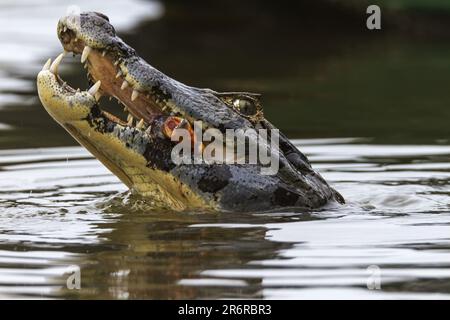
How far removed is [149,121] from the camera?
7871 millimetres

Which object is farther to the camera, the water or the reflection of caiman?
the reflection of caiman

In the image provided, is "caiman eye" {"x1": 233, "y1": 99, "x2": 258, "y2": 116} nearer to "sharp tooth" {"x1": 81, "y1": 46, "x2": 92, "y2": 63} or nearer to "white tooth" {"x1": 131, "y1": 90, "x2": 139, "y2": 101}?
"white tooth" {"x1": 131, "y1": 90, "x2": 139, "y2": 101}

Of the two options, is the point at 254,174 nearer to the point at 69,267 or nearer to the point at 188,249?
the point at 188,249

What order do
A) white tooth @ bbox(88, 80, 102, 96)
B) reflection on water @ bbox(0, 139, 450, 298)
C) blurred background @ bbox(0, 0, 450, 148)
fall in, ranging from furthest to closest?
blurred background @ bbox(0, 0, 450, 148) < white tooth @ bbox(88, 80, 102, 96) < reflection on water @ bbox(0, 139, 450, 298)

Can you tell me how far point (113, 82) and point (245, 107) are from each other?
2.67 feet

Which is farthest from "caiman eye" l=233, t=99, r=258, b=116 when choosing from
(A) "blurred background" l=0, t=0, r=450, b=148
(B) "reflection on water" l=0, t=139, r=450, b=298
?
(A) "blurred background" l=0, t=0, r=450, b=148

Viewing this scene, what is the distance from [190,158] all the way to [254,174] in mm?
400

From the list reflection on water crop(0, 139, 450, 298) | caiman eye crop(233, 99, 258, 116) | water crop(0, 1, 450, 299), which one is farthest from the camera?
caiman eye crop(233, 99, 258, 116)

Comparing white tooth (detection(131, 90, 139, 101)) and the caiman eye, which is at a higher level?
white tooth (detection(131, 90, 139, 101))

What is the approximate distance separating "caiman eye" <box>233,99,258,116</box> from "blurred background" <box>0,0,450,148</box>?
3.93m

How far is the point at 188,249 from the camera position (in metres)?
7.13

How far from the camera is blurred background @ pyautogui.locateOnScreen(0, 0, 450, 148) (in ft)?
43.0

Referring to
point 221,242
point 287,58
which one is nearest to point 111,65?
point 221,242
